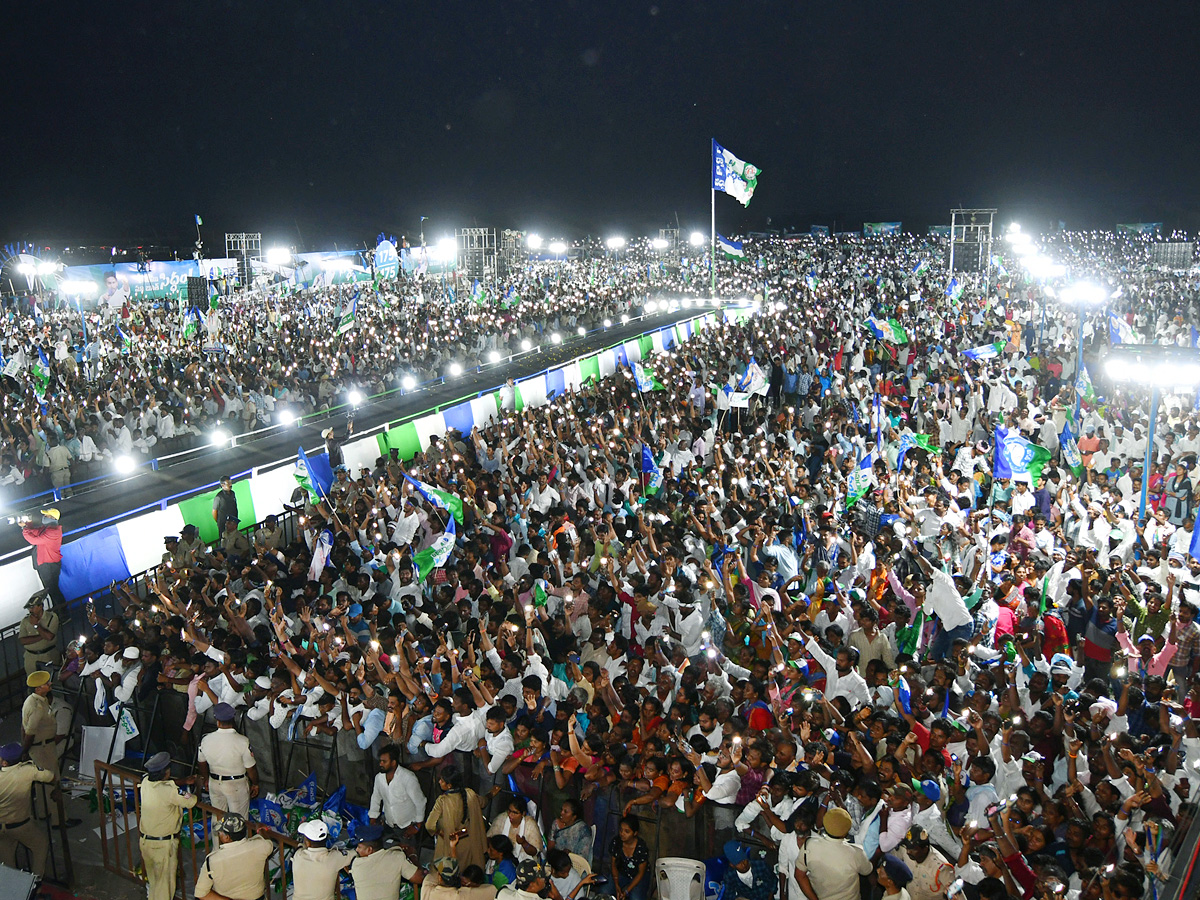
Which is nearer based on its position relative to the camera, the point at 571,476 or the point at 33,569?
the point at 33,569

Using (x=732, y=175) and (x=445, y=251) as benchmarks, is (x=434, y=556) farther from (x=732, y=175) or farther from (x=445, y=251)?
(x=445, y=251)

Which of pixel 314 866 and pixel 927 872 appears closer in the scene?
pixel 927 872

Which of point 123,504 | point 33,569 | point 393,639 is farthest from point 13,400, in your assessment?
point 393,639

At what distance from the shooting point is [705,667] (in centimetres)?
704

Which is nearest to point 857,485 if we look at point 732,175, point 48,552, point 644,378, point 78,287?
point 644,378

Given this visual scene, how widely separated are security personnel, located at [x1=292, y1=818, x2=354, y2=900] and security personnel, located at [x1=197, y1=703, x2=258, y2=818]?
151 cm

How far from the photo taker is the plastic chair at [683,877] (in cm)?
526

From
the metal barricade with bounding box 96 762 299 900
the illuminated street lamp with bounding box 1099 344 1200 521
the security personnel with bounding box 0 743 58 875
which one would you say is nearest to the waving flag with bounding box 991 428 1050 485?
the illuminated street lamp with bounding box 1099 344 1200 521

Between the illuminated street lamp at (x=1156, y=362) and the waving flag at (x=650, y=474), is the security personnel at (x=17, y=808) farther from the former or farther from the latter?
the illuminated street lamp at (x=1156, y=362)

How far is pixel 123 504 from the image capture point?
14.7 m

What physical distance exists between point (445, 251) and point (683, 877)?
55.7 meters

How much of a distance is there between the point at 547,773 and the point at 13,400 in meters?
17.9

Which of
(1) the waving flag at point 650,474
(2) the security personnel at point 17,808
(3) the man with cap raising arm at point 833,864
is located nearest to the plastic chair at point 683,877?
(3) the man with cap raising arm at point 833,864

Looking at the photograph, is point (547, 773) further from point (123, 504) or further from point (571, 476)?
point (123, 504)
